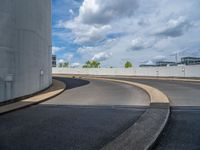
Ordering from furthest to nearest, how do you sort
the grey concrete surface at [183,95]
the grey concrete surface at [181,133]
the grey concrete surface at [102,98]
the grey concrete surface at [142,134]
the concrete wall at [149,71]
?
the concrete wall at [149,71] → the grey concrete surface at [102,98] → the grey concrete surface at [183,95] → the grey concrete surface at [181,133] → the grey concrete surface at [142,134]

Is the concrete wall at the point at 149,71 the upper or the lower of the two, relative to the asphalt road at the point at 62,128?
upper

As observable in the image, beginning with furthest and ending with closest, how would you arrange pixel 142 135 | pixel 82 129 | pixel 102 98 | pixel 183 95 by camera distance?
pixel 183 95
pixel 102 98
pixel 82 129
pixel 142 135

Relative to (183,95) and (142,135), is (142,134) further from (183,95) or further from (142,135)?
(183,95)

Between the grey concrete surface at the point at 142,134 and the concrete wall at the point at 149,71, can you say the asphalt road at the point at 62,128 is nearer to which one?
the grey concrete surface at the point at 142,134

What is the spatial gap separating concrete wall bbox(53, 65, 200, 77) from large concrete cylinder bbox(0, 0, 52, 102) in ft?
82.1

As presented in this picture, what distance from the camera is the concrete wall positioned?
3297 centimetres

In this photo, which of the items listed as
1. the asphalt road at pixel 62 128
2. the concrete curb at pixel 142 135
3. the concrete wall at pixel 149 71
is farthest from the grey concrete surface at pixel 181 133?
the concrete wall at pixel 149 71

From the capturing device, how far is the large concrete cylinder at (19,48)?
9461mm

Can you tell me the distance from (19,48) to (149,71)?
32934 mm

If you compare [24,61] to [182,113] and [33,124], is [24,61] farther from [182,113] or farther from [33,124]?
[182,113]

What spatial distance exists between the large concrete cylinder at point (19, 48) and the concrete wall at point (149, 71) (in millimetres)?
25034

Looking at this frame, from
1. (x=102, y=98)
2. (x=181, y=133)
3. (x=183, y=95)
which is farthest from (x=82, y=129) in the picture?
(x=183, y=95)

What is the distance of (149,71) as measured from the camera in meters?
41.1

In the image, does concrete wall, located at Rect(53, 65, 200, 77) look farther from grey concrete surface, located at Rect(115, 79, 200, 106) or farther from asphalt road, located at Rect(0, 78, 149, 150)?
asphalt road, located at Rect(0, 78, 149, 150)
